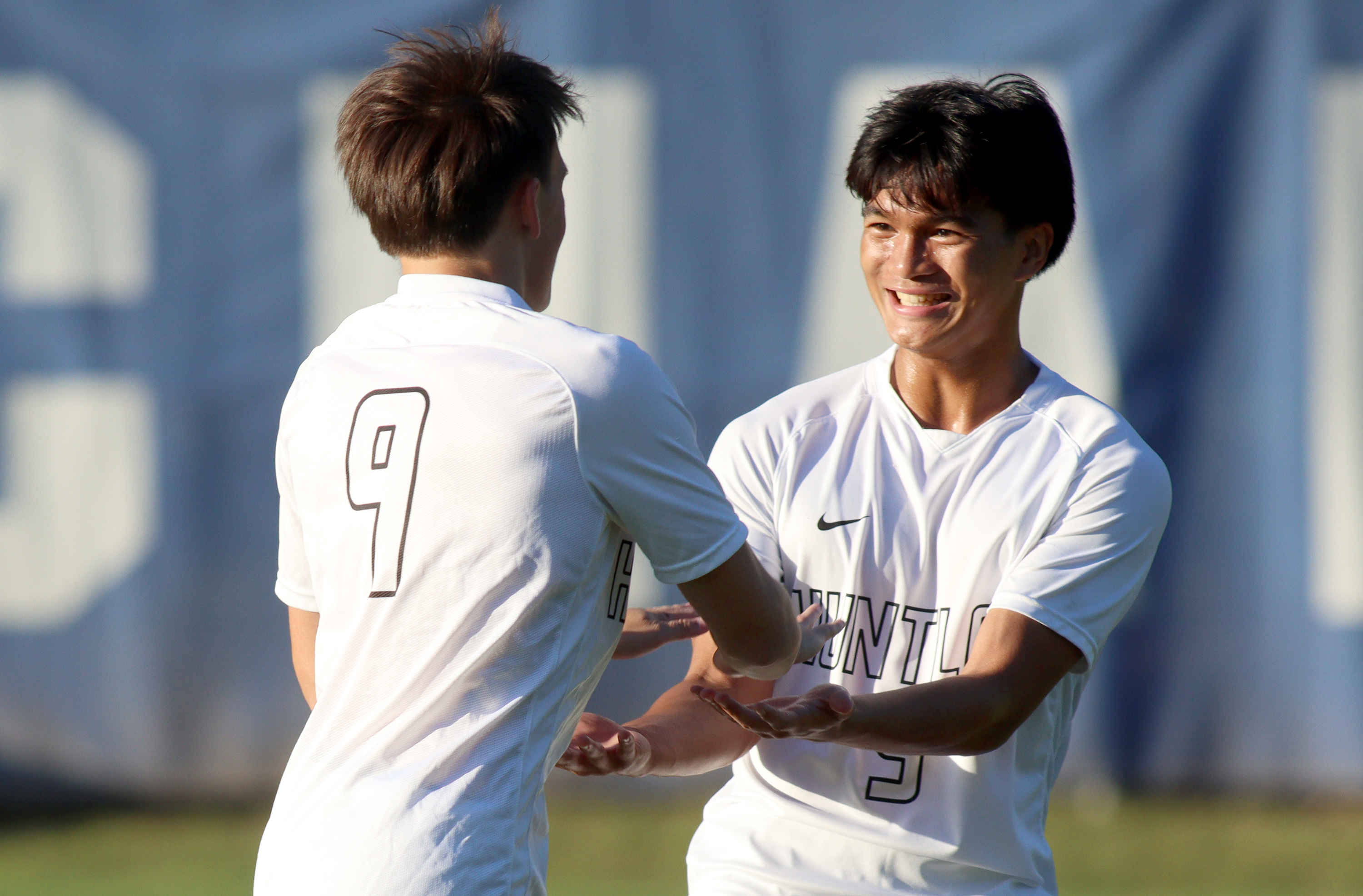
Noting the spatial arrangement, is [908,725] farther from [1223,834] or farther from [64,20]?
[64,20]

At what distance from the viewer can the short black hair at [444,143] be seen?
156cm

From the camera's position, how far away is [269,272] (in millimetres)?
4438

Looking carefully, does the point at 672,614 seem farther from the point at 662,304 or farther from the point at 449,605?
the point at 662,304

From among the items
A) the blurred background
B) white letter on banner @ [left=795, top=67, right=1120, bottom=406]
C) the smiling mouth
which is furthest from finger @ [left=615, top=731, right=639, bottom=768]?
white letter on banner @ [left=795, top=67, right=1120, bottom=406]

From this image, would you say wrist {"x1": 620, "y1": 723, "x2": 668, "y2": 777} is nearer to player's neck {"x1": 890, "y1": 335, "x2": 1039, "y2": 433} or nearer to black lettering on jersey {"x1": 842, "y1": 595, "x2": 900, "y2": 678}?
black lettering on jersey {"x1": 842, "y1": 595, "x2": 900, "y2": 678}

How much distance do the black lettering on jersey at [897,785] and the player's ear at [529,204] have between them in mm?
851

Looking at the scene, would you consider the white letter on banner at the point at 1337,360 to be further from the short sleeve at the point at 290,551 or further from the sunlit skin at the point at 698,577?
the short sleeve at the point at 290,551

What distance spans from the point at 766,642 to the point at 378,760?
469mm

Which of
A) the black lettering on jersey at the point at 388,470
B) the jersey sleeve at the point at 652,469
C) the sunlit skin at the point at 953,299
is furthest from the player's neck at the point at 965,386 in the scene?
the black lettering on jersey at the point at 388,470

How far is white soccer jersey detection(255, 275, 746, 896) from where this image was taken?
1438 millimetres

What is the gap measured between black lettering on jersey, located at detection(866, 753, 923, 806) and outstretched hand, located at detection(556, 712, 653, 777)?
31 cm

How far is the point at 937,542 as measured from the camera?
197cm

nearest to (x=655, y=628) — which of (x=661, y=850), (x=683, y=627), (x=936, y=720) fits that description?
(x=683, y=627)

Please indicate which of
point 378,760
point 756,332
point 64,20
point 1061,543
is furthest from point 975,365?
point 64,20
